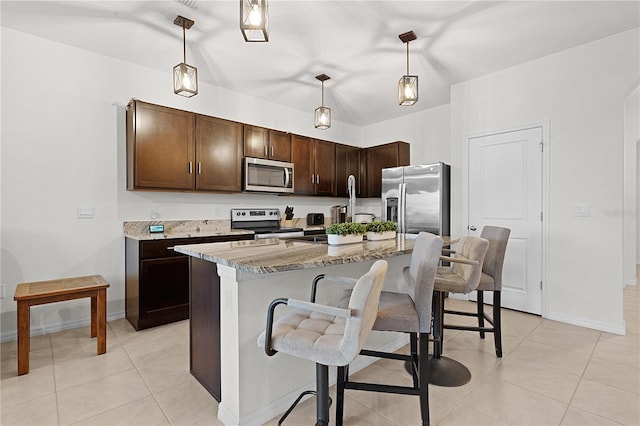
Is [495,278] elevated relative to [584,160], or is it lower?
lower

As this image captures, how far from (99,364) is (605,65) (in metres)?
5.06

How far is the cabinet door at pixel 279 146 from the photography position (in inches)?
168

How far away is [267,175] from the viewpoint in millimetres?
4168

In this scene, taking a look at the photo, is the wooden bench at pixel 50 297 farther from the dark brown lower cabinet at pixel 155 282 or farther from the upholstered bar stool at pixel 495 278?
the upholstered bar stool at pixel 495 278

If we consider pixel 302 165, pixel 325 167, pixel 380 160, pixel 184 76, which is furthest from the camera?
pixel 380 160

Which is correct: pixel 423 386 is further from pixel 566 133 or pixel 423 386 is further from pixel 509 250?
pixel 566 133

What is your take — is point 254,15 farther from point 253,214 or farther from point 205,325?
point 253,214

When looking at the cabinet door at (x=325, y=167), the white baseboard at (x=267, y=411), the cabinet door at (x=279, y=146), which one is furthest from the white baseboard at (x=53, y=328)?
the cabinet door at (x=325, y=167)

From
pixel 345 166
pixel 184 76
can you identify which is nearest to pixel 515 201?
pixel 345 166

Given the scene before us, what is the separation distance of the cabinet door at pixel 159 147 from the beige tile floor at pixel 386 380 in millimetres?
1511

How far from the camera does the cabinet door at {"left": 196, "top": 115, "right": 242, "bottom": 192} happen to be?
3.60m

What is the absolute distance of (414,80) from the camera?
2713mm

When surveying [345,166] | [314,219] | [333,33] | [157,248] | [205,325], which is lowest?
[205,325]

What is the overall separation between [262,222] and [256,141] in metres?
1.10
